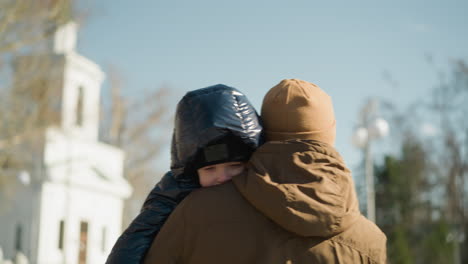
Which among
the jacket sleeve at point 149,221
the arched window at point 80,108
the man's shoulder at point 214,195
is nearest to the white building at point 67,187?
the arched window at point 80,108

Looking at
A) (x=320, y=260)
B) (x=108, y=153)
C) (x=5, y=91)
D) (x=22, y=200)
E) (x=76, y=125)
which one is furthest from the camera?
(x=108, y=153)

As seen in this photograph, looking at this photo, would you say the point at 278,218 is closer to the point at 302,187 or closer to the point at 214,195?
the point at 302,187

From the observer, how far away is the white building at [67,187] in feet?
82.6

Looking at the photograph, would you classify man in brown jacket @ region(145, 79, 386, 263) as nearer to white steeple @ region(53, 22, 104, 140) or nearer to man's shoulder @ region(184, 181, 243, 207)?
man's shoulder @ region(184, 181, 243, 207)

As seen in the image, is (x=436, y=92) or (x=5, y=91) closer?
(x=5, y=91)

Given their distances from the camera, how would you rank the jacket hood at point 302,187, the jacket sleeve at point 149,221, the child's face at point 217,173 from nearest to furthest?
the jacket hood at point 302,187 → the jacket sleeve at point 149,221 → the child's face at point 217,173

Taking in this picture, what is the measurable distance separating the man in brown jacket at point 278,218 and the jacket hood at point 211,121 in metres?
0.12

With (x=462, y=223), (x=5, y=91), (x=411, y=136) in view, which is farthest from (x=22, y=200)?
(x=462, y=223)

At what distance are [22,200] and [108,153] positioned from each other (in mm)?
5749

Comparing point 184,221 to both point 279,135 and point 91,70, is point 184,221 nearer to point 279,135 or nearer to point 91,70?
point 279,135

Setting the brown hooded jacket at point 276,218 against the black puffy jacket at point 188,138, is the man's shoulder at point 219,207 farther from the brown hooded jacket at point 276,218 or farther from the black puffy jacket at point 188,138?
the black puffy jacket at point 188,138

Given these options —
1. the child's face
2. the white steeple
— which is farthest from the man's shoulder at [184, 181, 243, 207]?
the white steeple

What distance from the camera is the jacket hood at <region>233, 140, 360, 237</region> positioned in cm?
200

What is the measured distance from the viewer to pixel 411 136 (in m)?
33.3
